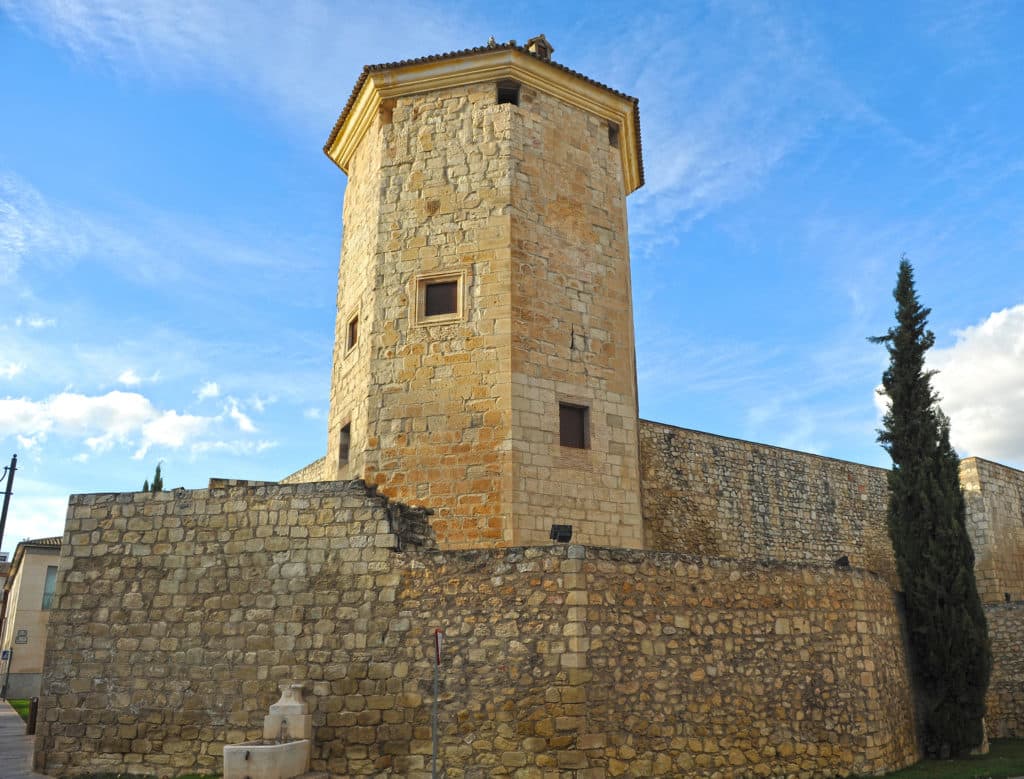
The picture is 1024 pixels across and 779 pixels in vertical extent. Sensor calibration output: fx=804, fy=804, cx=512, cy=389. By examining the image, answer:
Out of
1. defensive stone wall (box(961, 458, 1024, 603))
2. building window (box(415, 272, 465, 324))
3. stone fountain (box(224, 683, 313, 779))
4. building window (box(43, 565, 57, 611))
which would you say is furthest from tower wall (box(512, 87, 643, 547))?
building window (box(43, 565, 57, 611))

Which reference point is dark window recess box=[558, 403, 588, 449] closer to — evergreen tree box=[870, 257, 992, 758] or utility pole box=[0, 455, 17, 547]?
evergreen tree box=[870, 257, 992, 758]

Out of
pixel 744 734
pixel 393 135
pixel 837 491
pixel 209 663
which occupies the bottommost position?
pixel 744 734

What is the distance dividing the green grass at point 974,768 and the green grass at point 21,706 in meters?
18.3

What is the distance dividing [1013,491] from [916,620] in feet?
43.5

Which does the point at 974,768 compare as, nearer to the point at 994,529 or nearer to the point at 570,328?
the point at 570,328

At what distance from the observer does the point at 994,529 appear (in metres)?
21.6

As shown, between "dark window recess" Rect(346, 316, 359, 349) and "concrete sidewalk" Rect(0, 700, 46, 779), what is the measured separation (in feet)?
24.6

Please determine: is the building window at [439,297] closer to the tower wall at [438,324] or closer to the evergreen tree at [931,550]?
the tower wall at [438,324]

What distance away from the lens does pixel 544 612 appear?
8.82m

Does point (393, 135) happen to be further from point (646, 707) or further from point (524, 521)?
point (646, 707)

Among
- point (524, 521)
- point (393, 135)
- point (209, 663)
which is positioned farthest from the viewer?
point (393, 135)

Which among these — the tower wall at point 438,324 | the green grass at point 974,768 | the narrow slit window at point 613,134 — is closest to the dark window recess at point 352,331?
the tower wall at point 438,324

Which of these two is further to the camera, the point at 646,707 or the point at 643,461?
the point at 643,461

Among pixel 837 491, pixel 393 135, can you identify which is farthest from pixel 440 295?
pixel 837 491
